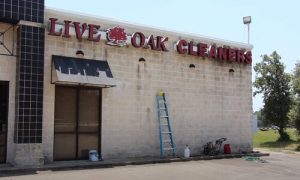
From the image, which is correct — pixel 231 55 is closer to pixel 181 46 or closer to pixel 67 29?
pixel 181 46

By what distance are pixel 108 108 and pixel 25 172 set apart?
4522 mm

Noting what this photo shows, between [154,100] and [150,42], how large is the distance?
96.9 inches

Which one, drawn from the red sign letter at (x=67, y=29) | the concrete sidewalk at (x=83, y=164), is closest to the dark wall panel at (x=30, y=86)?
the concrete sidewalk at (x=83, y=164)

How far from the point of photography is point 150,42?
17.5 meters

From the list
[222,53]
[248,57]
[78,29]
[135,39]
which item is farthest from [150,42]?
[248,57]

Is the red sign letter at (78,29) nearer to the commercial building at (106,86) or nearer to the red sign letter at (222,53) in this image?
the commercial building at (106,86)

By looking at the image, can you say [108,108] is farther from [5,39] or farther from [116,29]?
[5,39]

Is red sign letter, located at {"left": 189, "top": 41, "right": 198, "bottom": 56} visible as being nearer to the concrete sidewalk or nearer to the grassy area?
the concrete sidewalk

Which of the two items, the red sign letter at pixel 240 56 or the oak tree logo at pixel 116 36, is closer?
the oak tree logo at pixel 116 36

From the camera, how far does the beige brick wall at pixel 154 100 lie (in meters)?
16.0

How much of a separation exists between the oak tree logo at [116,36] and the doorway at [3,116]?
4361 mm

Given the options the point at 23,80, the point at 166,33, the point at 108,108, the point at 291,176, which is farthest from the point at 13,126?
the point at 291,176

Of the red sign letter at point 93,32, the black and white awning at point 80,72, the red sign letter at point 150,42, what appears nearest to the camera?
the black and white awning at point 80,72

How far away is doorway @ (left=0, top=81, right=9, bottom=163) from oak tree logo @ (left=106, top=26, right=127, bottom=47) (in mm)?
4361
